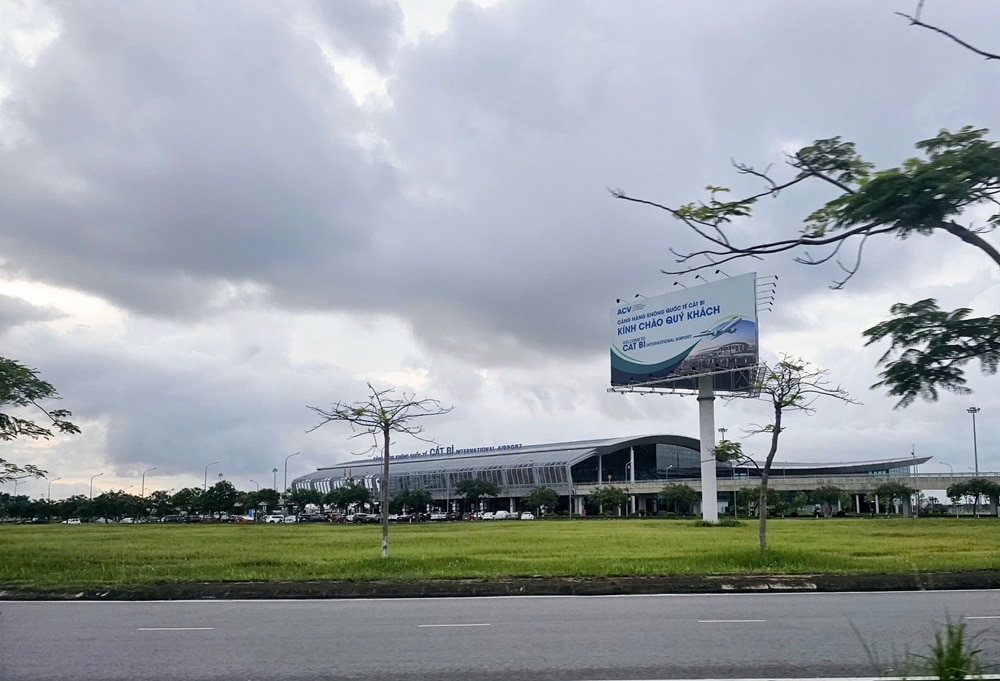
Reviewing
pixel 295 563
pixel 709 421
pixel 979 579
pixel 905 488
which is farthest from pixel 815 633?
pixel 905 488

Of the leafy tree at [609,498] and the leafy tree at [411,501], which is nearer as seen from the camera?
the leafy tree at [609,498]

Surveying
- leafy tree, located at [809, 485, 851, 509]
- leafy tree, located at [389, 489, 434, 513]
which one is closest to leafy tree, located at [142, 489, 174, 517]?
leafy tree, located at [389, 489, 434, 513]

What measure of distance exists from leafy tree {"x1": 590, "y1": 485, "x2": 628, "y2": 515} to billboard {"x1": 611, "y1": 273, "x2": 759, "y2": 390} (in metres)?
30.7

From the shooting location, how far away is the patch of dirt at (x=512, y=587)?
16109mm

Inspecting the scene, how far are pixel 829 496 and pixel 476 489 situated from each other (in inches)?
1675

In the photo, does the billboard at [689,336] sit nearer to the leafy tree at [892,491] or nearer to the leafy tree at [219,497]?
the leafy tree at [892,491]

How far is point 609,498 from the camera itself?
99500 mm

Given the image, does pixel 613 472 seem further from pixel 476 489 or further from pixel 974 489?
pixel 974 489

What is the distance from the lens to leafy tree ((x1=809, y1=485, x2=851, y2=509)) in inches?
3826

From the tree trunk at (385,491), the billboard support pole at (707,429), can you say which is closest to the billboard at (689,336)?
the billboard support pole at (707,429)

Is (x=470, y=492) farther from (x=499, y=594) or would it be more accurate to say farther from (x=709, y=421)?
(x=499, y=594)

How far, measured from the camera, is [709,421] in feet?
224

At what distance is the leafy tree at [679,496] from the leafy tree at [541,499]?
41.4ft

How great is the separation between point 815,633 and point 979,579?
7.97m
